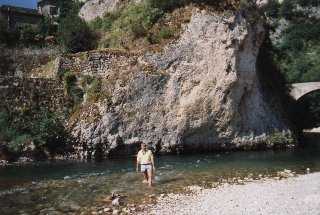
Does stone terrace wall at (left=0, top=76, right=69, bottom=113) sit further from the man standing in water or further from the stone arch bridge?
the stone arch bridge

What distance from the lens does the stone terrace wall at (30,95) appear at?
26.7 m

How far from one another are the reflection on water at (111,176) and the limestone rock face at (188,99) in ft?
4.93

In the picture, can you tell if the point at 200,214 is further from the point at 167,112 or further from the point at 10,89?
the point at 10,89

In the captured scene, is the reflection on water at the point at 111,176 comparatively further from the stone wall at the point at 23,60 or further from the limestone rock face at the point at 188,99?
the stone wall at the point at 23,60

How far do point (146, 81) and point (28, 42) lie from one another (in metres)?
13.7

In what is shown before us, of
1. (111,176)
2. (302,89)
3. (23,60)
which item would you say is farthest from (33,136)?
(302,89)

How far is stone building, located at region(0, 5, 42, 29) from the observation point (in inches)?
2019

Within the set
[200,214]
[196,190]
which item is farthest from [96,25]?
[200,214]

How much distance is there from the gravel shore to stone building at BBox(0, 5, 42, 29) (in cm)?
4042

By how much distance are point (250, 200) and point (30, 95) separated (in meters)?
17.0

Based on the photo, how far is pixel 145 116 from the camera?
2706cm

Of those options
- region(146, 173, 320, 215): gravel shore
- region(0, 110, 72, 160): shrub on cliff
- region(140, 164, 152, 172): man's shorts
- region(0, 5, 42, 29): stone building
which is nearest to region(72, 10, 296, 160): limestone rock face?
region(0, 110, 72, 160): shrub on cliff

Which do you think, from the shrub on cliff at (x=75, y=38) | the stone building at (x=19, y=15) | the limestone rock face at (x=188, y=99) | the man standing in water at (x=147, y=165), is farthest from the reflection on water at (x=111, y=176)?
the stone building at (x=19, y=15)

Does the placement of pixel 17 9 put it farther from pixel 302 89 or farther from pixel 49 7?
pixel 302 89
